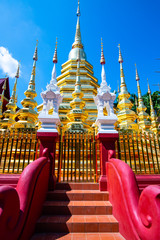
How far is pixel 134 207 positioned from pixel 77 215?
1562 mm

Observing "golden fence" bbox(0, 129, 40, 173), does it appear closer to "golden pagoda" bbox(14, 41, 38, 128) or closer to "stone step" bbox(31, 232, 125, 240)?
"stone step" bbox(31, 232, 125, 240)

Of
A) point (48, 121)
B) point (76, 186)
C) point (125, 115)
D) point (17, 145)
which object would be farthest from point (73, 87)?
point (76, 186)

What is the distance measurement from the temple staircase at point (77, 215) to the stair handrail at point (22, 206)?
315mm

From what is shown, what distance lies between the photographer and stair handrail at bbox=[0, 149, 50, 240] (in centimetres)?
206

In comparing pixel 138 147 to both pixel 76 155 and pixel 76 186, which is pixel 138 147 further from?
pixel 76 186

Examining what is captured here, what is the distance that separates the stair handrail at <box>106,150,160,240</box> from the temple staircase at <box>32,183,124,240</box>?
299 millimetres

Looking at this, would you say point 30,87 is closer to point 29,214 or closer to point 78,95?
point 78,95

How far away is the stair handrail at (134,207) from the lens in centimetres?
210

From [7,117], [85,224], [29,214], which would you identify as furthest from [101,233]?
[7,117]

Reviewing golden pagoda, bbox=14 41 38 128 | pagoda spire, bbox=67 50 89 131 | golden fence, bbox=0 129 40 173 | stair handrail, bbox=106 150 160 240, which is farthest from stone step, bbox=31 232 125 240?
golden pagoda, bbox=14 41 38 128

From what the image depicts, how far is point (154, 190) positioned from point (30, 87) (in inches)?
432

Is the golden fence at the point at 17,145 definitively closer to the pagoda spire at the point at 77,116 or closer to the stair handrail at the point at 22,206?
the stair handrail at the point at 22,206

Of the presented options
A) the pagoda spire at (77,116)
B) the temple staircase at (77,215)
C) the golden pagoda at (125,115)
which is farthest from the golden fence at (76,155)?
the golden pagoda at (125,115)

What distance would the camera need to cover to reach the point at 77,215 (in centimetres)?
360
